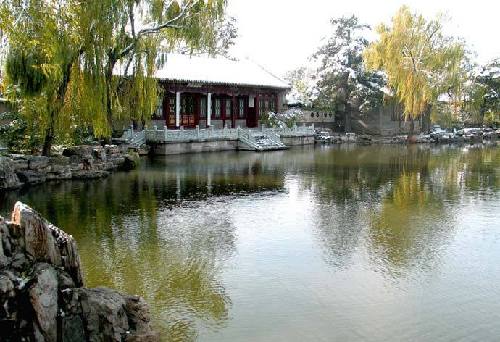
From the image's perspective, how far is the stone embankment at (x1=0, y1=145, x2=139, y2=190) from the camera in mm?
15336

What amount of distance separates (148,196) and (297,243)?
5.73m

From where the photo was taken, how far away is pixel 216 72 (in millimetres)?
31000

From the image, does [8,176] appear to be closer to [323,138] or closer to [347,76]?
Answer: [323,138]

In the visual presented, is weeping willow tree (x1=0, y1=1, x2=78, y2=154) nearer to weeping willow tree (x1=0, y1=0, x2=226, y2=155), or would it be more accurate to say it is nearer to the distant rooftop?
weeping willow tree (x1=0, y1=0, x2=226, y2=155)

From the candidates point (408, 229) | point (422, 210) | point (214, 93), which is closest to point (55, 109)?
point (422, 210)

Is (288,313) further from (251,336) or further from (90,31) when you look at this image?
(90,31)

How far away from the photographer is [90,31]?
16828 mm

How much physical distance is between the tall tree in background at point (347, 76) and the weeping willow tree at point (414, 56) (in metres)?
2.60

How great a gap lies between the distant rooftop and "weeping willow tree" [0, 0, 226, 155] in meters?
5.84

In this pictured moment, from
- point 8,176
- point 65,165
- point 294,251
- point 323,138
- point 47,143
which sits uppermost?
point 47,143

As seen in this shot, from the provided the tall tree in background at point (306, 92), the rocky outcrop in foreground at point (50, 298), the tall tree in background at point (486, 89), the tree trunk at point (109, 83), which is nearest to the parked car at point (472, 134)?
the tall tree in background at point (486, 89)

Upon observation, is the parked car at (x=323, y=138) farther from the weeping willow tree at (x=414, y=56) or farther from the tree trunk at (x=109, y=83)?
the tree trunk at (x=109, y=83)

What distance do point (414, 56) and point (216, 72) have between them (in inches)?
500

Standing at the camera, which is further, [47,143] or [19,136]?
[19,136]
